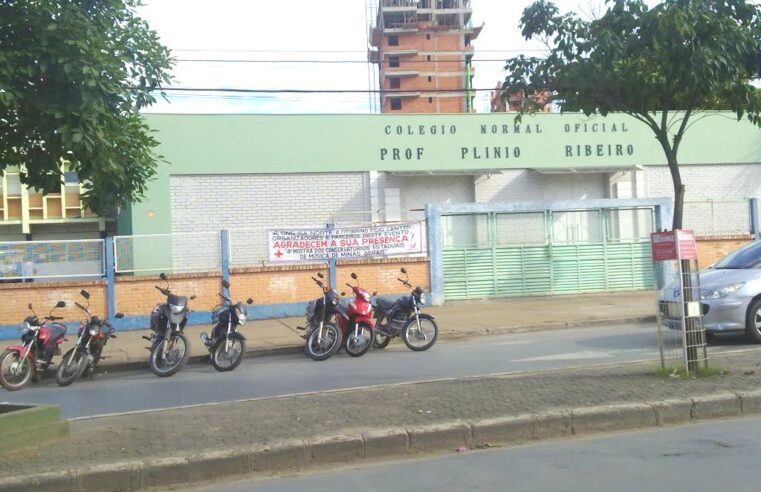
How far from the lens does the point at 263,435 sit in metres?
6.74

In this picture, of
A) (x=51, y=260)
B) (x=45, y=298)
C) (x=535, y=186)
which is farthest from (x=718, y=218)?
(x=45, y=298)

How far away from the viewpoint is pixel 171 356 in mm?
11766

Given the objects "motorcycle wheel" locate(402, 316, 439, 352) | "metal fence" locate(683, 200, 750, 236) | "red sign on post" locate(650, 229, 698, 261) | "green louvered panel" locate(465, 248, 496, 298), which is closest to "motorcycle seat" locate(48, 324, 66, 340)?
"motorcycle wheel" locate(402, 316, 439, 352)

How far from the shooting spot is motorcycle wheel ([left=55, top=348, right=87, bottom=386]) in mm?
11367

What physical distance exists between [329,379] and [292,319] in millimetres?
7495

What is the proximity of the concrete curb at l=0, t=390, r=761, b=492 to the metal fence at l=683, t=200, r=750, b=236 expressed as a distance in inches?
653

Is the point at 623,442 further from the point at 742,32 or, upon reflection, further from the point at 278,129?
the point at 278,129

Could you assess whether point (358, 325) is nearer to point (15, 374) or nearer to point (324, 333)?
point (324, 333)

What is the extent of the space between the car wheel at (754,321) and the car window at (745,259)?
90cm

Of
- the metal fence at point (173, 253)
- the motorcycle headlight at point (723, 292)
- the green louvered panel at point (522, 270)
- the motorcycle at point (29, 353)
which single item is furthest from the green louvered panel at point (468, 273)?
the motorcycle at point (29, 353)

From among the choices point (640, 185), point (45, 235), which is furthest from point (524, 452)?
point (45, 235)

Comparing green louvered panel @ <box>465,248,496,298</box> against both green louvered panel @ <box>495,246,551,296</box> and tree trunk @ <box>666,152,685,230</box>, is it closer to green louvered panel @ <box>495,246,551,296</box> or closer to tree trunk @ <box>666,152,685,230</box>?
green louvered panel @ <box>495,246,551,296</box>

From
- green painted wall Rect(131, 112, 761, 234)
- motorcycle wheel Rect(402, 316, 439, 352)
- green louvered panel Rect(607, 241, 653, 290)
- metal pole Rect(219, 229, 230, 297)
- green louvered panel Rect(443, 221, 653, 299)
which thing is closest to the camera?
motorcycle wheel Rect(402, 316, 439, 352)

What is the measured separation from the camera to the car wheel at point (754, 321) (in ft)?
38.2
